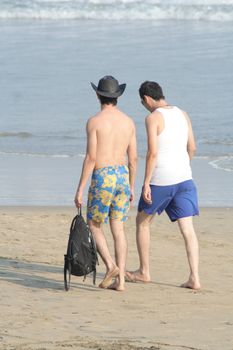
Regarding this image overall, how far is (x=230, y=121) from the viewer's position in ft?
55.4

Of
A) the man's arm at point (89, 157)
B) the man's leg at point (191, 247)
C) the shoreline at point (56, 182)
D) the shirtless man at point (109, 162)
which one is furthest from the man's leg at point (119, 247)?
the shoreline at point (56, 182)

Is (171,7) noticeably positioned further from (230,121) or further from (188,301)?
(188,301)

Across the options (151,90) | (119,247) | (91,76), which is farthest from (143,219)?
(91,76)

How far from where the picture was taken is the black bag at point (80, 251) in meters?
7.20

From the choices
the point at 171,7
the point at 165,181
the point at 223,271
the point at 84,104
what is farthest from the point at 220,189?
the point at 171,7

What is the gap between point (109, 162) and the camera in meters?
7.20

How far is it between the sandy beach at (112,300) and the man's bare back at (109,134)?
0.94 meters

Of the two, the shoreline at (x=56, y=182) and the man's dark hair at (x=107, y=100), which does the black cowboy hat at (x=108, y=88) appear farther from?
the shoreline at (x=56, y=182)

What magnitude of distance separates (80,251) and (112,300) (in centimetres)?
42

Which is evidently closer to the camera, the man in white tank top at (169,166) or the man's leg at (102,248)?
the man in white tank top at (169,166)

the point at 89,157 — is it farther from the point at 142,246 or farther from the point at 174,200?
the point at 142,246

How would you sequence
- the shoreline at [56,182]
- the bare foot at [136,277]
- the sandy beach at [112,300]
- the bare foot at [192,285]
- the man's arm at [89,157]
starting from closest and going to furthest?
the sandy beach at [112,300] < the man's arm at [89,157] < the bare foot at [192,285] < the bare foot at [136,277] < the shoreline at [56,182]

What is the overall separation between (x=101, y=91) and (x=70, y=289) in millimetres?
1402

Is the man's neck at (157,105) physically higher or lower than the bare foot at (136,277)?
higher
